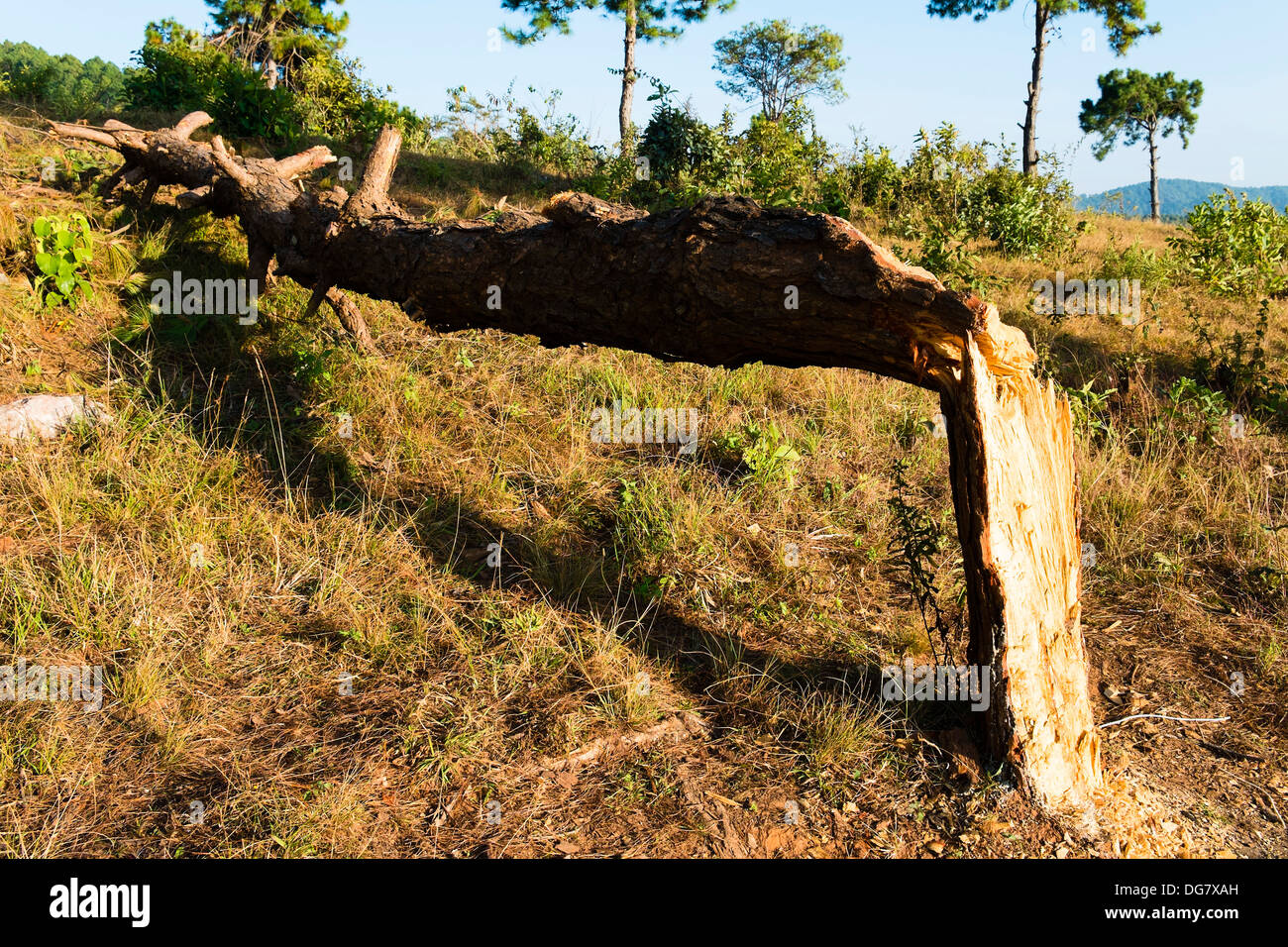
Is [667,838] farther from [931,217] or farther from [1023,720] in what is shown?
[931,217]

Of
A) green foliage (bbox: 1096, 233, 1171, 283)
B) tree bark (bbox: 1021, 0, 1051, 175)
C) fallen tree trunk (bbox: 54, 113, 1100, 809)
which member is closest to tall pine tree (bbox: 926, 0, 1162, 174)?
tree bark (bbox: 1021, 0, 1051, 175)

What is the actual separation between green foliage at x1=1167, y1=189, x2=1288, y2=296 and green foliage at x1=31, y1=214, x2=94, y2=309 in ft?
31.3

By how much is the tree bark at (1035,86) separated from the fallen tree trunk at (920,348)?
518 inches

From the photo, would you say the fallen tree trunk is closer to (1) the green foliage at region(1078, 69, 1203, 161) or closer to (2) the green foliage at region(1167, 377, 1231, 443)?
(2) the green foliage at region(1167, 377, 1231, 443)

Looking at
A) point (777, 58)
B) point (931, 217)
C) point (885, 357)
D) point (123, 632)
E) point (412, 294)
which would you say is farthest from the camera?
point (777, 58)

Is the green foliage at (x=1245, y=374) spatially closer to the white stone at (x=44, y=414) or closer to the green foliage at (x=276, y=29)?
the white stone at (x=44, y=414)

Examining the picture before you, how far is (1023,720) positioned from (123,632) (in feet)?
11.8

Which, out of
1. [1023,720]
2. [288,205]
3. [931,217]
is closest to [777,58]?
[931,217]

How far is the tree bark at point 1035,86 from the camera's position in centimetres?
1437

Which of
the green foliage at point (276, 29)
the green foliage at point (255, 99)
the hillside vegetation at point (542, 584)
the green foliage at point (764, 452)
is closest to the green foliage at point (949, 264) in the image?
the hillside vegetation at point (542, 584)

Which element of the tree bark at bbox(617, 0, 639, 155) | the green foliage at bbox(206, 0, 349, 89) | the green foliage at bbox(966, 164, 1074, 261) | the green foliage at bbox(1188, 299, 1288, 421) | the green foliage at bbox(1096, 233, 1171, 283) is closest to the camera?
the green foliage at bbox(1188, 299, 1288, 421)

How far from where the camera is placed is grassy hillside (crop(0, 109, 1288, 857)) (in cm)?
295

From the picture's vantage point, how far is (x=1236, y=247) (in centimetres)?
816
